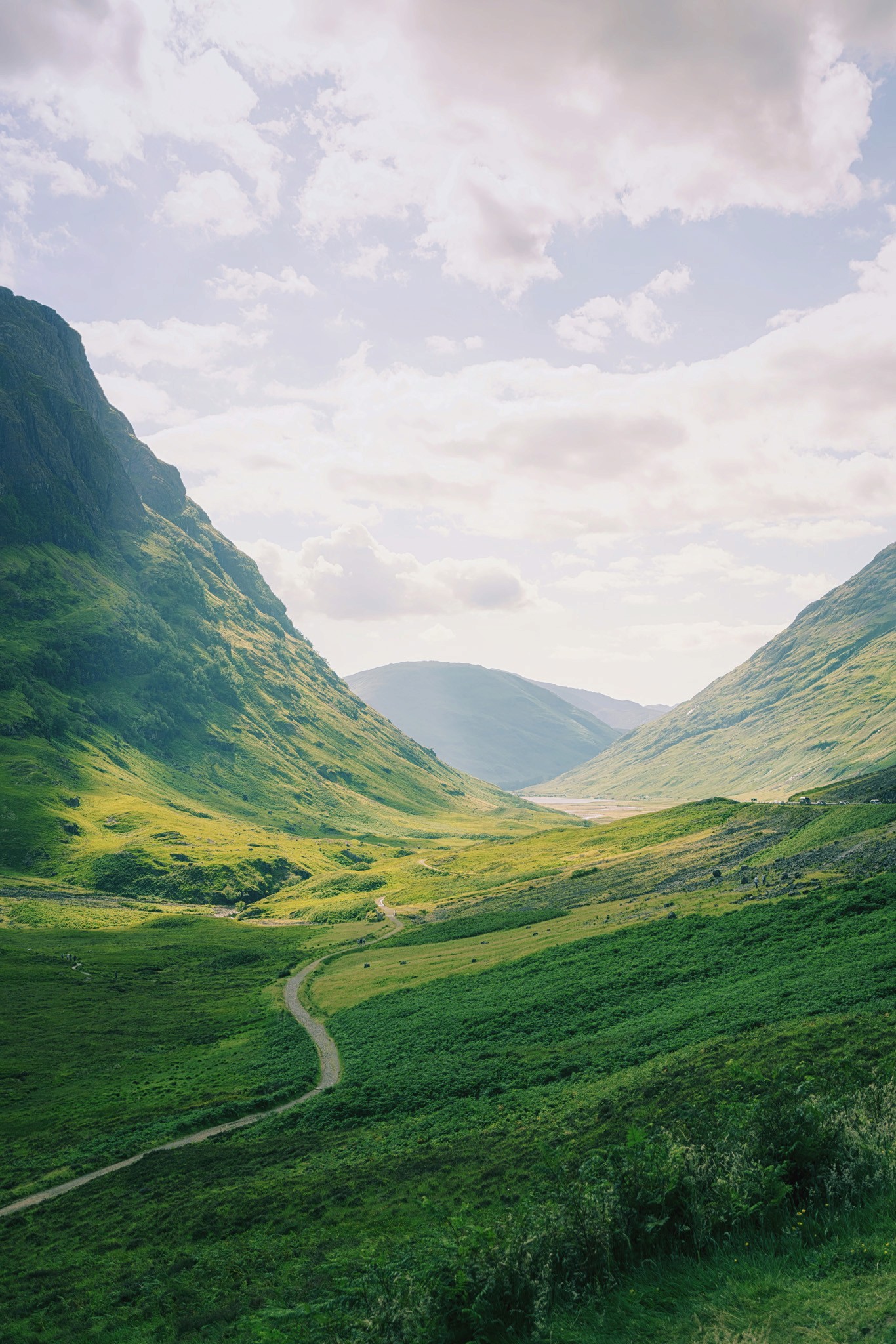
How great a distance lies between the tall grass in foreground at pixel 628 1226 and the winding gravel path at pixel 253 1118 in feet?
107

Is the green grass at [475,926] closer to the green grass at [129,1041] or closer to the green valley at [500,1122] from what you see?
the green valley at [500,1122]

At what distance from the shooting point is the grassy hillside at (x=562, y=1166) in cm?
2109

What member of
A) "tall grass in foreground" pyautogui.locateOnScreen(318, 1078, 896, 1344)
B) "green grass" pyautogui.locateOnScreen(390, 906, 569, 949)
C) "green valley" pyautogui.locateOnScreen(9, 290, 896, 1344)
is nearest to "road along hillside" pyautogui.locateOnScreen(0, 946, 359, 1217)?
"green valley" pyautogui.locateOnScreen(9, 290, 896, 1344)

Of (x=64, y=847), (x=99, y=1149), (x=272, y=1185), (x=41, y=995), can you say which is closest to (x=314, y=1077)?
Result: (x=99, y=1149)

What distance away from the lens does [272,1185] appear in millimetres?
43188

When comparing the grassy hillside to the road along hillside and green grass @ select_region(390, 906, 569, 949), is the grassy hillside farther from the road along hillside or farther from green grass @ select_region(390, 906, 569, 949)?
green grass @ select_region(390, 906, 569, 949)

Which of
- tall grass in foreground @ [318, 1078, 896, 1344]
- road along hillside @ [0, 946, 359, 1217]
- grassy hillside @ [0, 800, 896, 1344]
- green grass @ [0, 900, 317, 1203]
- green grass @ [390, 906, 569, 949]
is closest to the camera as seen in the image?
tall grass in foreground @ [318, 1078, 896, 1344]

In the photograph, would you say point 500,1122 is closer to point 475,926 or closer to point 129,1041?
point 129,1041

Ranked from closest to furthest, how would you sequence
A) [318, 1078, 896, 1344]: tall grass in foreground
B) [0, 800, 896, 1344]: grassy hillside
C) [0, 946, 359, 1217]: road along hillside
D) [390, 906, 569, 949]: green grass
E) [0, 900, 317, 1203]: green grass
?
[318, 1078, 896, 1344]: tall grass in foreground, [0, 800, 896, 1344]: grassy hillside, [0, 946, 359, 1217]: road along hillside, [0, 900, 317, 1203]: green grass, [390, 906, 569, 949]: green grass

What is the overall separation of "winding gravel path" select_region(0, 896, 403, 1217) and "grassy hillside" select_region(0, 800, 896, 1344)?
92.9 inches

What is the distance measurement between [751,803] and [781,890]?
264 feet

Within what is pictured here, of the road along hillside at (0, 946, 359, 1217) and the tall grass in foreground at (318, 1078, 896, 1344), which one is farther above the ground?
the tall grass in foreground at (318, 1078, 896, 1344)

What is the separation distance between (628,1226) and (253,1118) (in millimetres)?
45763

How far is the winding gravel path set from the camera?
4712cm
